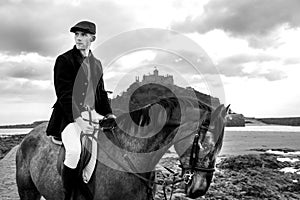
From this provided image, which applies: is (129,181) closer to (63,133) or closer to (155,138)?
(155,138)

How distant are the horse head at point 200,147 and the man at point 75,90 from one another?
1371mm

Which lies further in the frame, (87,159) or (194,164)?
(87,159)

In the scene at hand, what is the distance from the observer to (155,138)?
4.64 meters

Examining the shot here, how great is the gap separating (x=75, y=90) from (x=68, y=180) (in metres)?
1.33

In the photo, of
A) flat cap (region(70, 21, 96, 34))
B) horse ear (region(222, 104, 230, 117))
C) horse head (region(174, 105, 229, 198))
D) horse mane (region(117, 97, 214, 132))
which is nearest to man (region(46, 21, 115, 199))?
flat cap (region(70, 21, 96, 34))

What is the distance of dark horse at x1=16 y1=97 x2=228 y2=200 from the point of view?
4379 mm

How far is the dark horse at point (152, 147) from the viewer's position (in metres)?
4.38

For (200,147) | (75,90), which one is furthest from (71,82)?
(200,147)

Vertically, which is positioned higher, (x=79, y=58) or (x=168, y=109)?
(x=79, y=58)

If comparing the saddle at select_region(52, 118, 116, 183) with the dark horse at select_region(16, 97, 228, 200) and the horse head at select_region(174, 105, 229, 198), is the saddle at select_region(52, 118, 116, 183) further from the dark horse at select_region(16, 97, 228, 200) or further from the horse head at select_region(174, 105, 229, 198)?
the horse head at select_region(174, 105, 229, 198)

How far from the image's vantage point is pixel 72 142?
16.3 feet

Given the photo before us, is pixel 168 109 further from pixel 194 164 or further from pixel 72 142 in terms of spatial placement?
pixel 72 142

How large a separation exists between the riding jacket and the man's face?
14cm

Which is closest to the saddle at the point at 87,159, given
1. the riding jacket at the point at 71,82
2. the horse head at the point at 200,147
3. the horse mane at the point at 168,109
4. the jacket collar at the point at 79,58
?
the riding jacket at the point at 71,82
